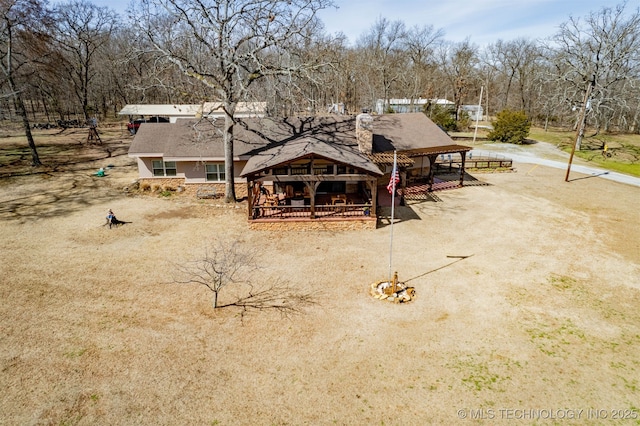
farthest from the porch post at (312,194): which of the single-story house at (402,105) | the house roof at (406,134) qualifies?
the single-story house at (402,105)

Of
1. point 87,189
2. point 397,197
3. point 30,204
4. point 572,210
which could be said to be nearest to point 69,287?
point 30,204

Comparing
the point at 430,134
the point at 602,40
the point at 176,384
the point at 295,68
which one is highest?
the point at 602,40

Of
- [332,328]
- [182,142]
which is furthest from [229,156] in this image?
[332,328]

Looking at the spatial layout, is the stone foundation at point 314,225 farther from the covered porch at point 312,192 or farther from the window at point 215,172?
the window at point 215,172

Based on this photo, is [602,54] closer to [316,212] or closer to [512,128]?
[512,128]

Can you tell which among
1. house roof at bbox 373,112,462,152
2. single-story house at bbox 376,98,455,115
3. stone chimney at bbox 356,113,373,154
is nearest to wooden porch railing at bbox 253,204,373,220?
stone chimney at bbox 356,113,373,154

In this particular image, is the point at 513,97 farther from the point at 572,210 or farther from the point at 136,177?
the point at 136,177

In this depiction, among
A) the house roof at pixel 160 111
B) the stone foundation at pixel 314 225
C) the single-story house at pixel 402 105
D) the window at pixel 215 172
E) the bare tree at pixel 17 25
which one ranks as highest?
the bare tree at pixel 17 25
